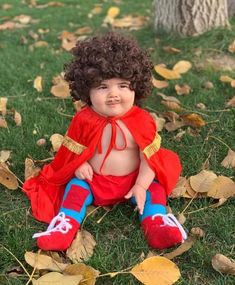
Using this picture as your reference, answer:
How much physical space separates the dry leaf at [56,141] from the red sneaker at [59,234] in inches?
26.5

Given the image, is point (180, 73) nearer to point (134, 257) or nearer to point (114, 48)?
point (114, 48)

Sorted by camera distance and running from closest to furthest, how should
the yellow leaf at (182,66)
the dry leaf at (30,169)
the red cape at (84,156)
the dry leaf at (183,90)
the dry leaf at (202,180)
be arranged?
the red cape at (84,156), the dry leaf at (202,180), the dry leaf at (30,169), the dry leaf at (183,90), the yellow leaf at (182,66)

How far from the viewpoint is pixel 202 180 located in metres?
2.59

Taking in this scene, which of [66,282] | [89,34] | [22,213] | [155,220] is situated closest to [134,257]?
[155,220]

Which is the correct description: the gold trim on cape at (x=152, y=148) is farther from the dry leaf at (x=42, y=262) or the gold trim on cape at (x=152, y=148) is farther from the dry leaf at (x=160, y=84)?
the dry leaf at (x=160, y=84)

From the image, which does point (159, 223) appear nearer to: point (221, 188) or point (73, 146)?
point (221, 188)

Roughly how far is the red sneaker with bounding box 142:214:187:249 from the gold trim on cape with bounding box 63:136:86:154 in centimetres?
46

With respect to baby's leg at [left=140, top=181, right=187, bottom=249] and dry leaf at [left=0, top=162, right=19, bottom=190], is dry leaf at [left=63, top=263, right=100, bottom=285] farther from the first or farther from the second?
dry leaf at [left=0, top=162, right=19, bottom=190]

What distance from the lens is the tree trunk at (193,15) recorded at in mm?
4291

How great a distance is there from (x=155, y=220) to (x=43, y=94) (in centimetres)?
178

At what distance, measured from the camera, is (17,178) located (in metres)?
2.68

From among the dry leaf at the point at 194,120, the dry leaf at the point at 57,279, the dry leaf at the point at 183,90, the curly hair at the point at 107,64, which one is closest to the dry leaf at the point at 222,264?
the dry leaf at the point at 57,279

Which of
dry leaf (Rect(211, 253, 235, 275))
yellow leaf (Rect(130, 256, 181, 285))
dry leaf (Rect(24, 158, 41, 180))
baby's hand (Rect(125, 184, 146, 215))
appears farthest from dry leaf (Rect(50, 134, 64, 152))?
dry leaf (Rect(211, 253, 235, 275))

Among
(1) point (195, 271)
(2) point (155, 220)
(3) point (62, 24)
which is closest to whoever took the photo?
(1) point (195, 271)
